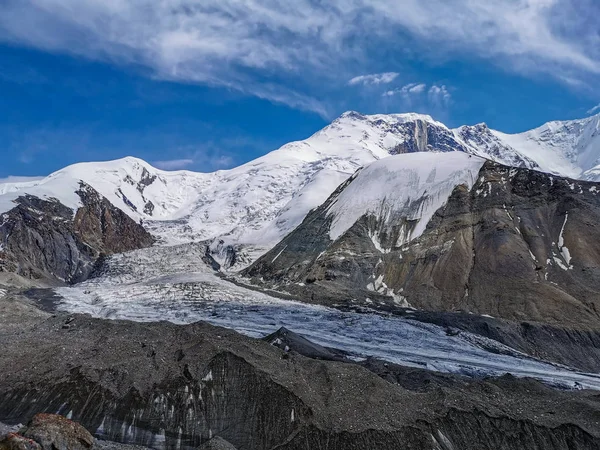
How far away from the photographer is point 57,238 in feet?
417

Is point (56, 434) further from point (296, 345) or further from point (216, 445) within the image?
point (296, 345)

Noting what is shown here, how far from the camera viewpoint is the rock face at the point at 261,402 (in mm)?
26125

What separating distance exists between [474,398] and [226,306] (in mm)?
48061

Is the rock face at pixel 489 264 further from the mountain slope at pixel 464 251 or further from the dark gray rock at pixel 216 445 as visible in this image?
the dark gray rock at pixel 216 445

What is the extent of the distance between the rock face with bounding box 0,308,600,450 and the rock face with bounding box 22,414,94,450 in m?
5.75

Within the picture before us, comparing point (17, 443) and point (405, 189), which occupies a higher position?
point (405, 189)

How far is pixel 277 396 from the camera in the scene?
92.8 feet

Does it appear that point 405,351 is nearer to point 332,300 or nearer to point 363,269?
point 332,300

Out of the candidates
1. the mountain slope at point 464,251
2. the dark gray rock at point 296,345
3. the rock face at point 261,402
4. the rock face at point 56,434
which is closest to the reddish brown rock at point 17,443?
the rock face at point 56,434

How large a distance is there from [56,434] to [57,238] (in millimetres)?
116014

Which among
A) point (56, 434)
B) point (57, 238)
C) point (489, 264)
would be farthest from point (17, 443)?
point (57, 238)

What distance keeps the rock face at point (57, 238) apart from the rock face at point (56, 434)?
293ft

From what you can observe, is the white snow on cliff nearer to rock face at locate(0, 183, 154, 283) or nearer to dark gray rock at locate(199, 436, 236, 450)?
rock face at locate(0, 183, 154, 283)

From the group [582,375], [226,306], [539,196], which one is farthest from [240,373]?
[539,196]
